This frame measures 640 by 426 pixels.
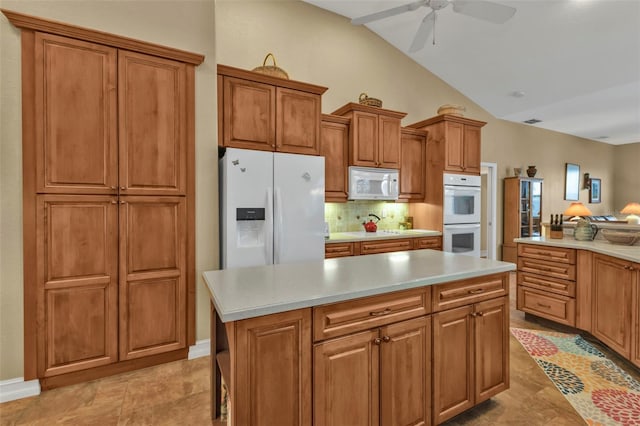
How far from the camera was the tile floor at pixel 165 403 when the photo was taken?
1.79m

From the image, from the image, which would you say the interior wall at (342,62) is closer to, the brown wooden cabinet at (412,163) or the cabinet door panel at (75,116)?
the brown wooden cabinet at (412,163)

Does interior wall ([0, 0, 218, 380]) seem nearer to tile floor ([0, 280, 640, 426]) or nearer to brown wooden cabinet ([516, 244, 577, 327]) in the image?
tile floor ([0, 280, 640, 426])

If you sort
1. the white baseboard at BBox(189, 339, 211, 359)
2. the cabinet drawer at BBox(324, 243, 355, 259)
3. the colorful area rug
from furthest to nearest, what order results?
the cabinet drawer at BBox(324, 243, 355, 259), the white baseboard at BBox(189, 339, 211, 359), the colorful area rug

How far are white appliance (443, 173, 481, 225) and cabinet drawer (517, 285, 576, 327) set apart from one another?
4.27ft

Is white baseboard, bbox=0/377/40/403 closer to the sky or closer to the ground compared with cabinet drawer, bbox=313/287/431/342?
closer to the ground

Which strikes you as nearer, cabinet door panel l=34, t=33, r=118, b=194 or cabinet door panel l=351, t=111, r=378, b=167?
cabinet door panel l=34, t=33, r=118, b=194

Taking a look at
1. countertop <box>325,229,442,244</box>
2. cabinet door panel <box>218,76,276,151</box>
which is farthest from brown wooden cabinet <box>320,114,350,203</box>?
cabinet door panel <box>218,76,276,151</box>

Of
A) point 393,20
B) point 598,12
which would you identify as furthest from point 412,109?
point 598,12

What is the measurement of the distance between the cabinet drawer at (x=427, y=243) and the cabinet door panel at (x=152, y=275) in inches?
112

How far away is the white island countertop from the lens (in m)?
1.15

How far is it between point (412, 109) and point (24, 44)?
4.64m

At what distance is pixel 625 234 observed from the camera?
2791mm

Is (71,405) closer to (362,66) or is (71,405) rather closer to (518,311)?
(518,311)

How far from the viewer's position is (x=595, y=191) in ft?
27.1
